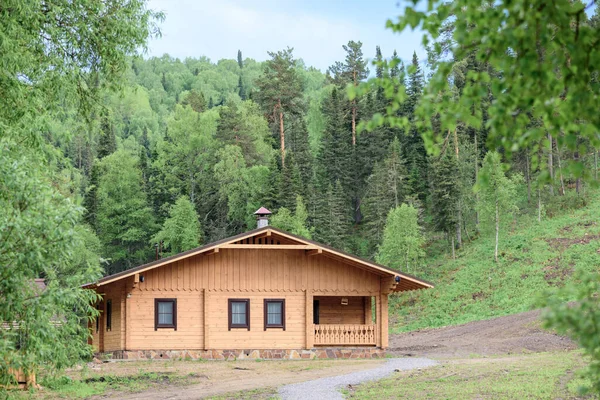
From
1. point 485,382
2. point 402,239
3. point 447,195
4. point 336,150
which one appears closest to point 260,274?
point 485,382

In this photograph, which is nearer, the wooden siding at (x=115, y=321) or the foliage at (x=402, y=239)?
the wooden siding at (x=115, y=321)

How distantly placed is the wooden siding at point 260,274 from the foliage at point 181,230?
115 ft

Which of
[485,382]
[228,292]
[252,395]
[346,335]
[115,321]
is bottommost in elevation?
[252,395]

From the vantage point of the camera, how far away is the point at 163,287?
2642cm

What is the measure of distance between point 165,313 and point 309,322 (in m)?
4.50

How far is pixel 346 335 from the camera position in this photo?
2706cm

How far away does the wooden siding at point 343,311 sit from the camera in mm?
29109

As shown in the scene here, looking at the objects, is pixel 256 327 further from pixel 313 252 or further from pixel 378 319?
pixel 378 319

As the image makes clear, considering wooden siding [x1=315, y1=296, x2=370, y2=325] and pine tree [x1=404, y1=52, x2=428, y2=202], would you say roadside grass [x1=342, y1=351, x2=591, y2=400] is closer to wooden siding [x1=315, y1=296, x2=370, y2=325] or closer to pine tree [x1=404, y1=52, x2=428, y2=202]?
wooden siding [x1=315, y1=296, x2=370, y2=325]

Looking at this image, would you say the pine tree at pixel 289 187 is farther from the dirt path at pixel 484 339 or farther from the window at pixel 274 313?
the window at pixel 274 313

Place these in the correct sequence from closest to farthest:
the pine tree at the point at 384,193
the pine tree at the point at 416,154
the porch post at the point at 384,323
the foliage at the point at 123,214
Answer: the porch post at the point at 384,323 < the pine tree at the point at 384,193 < the pine tree at the point at 416,154 < the foliage at the point at 123,214

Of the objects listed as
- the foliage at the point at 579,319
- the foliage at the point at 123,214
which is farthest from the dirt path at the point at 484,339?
the foliage at the point at 123,214

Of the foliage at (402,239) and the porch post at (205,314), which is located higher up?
the foliage at (402,239)

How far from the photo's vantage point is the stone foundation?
2616 centimetres
